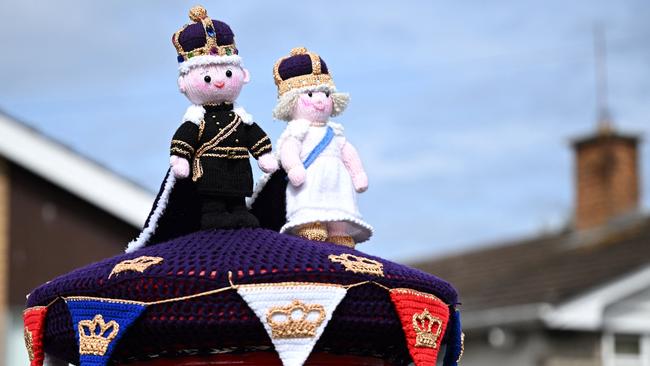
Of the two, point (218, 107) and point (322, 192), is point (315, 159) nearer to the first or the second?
point (322, 192)

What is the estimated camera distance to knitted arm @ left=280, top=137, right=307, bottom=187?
401cm

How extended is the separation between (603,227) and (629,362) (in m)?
4.06

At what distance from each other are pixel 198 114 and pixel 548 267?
625 inches

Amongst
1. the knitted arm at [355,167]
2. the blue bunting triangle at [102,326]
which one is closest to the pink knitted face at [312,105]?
the knitted arm at [355,167]

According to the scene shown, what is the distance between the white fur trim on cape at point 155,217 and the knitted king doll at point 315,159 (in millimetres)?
340

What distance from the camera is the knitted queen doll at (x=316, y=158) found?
4.02 metres

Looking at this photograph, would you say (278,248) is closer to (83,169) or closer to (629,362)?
(83,169)

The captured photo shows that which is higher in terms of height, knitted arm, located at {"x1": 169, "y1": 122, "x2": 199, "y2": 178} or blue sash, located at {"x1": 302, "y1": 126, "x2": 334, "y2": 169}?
blue sash, located at {"x1": 302, "y1": 126, "x2": 334, "y2": 169}

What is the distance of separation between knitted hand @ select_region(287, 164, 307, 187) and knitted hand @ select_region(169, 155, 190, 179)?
365 mm

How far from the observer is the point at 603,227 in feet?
68.5

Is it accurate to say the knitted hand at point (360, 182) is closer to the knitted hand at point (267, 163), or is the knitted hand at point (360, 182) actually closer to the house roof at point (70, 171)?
the knitted hand at point (267, 163)

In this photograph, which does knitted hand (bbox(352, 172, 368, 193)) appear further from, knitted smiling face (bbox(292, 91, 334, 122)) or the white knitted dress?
knitted smiling face (bbox(292, 91, 334, 122))

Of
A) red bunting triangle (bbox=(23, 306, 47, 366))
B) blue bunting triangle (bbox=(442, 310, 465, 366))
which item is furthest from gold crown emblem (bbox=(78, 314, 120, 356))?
blue bunting triangle (bbox=(442, 310, 465, 366))

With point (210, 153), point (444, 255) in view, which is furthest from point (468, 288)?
point (210, 153)
